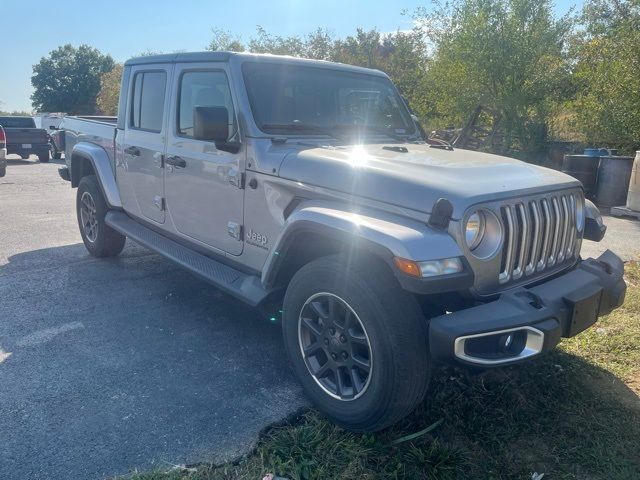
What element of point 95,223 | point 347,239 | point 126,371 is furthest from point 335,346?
point 95,223

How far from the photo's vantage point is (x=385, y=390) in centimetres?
275

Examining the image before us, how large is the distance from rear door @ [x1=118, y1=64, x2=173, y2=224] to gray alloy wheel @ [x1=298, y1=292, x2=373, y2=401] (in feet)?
7.03

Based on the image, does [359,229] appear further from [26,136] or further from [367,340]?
[26,136]

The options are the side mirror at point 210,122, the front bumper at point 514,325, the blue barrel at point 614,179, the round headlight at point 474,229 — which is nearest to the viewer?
the front bumper at point 514,325

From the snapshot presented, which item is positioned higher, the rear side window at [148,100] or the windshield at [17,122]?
the rear side window at [148,100]

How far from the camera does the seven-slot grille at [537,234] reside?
2893mm

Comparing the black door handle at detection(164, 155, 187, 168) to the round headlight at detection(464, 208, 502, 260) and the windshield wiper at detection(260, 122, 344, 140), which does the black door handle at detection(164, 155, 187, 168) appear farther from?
the round headlight at detection(464, 208, 502, 260)

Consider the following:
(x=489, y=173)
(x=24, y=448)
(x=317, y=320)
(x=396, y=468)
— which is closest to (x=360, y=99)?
(x=489, y=173)

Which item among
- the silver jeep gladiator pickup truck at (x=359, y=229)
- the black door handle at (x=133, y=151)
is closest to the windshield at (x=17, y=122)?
the black door handle at (x=133, y=151)

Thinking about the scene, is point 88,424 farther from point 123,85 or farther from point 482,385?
point 123,85

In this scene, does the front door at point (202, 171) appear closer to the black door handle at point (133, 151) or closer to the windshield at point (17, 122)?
the black door handle at point (133, 151)

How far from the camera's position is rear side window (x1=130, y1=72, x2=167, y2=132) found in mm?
4789

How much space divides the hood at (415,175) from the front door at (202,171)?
0.60 meters

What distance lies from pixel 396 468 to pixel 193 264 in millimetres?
2197
